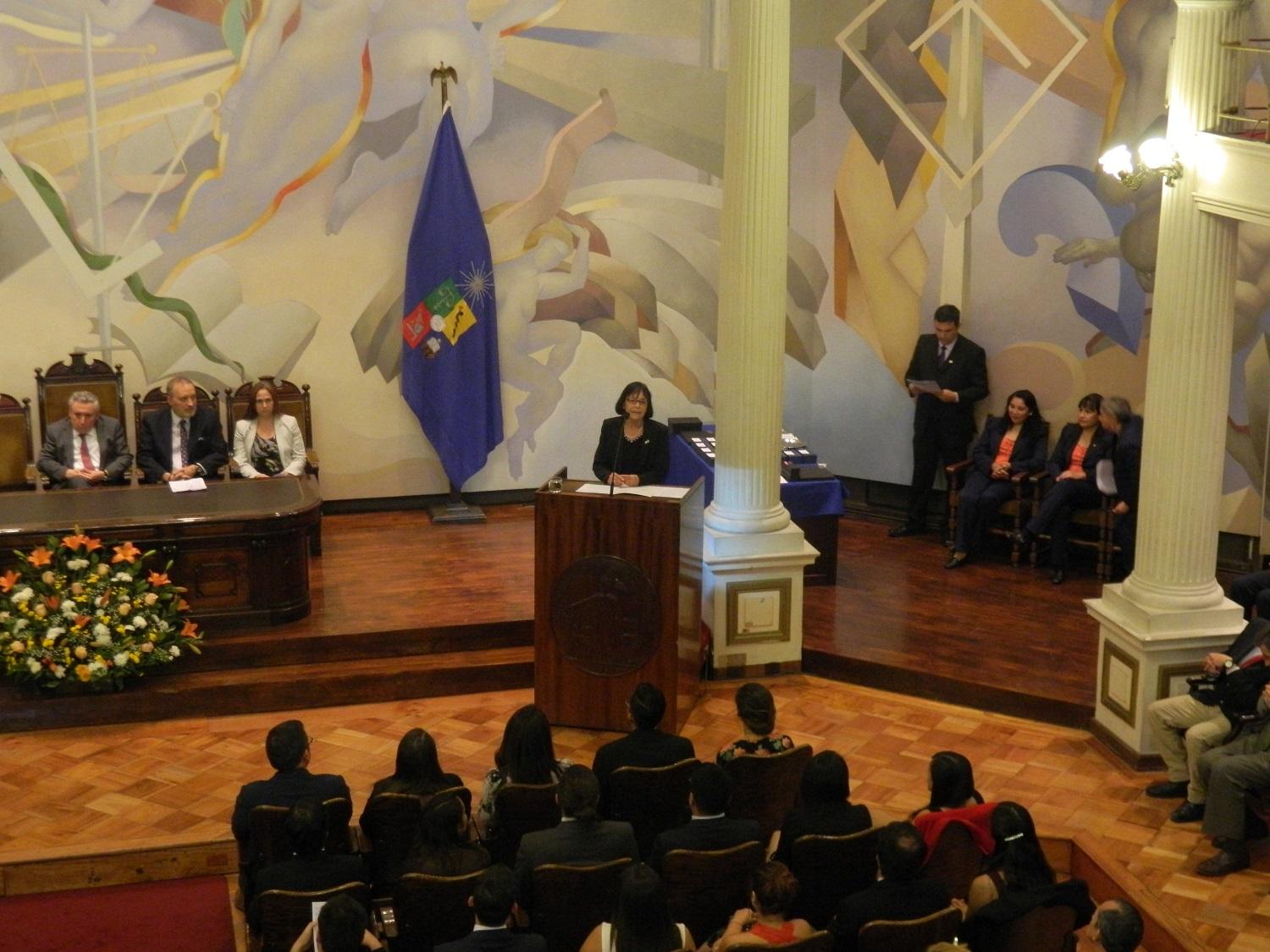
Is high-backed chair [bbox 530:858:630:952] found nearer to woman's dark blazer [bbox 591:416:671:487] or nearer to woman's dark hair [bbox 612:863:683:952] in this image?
woman's dark hair [bbox 612:863:683:952]

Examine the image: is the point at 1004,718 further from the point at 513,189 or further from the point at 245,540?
the point at 513,189

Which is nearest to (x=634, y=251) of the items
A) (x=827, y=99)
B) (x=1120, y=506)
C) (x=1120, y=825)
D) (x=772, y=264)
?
(x=827, y=99)

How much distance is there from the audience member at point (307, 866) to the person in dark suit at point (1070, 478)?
505 cm

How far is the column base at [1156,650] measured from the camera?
5922 mm

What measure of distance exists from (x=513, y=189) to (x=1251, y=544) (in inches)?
186

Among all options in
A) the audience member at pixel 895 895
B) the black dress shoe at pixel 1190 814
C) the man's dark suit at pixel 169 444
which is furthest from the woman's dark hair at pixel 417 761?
the man's dark suit at pixel 169 444

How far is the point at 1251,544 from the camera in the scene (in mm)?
7996

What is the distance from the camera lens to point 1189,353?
5805 mm

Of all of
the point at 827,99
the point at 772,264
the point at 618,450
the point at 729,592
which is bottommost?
the point at 729,592

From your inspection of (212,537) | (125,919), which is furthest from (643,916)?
(212,537)

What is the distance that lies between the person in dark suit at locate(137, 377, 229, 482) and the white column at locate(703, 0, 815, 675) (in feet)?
9.20

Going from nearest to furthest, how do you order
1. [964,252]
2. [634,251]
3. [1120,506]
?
[1120,506] < [964,252] < [634,251]

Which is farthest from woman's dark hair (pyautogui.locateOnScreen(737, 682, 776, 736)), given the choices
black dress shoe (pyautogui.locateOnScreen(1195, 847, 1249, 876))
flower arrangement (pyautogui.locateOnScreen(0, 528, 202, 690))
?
flower arrangement (pyautogui.locateOnScreen(0, 528, 202, 690))

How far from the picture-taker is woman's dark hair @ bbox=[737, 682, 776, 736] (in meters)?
4.91
